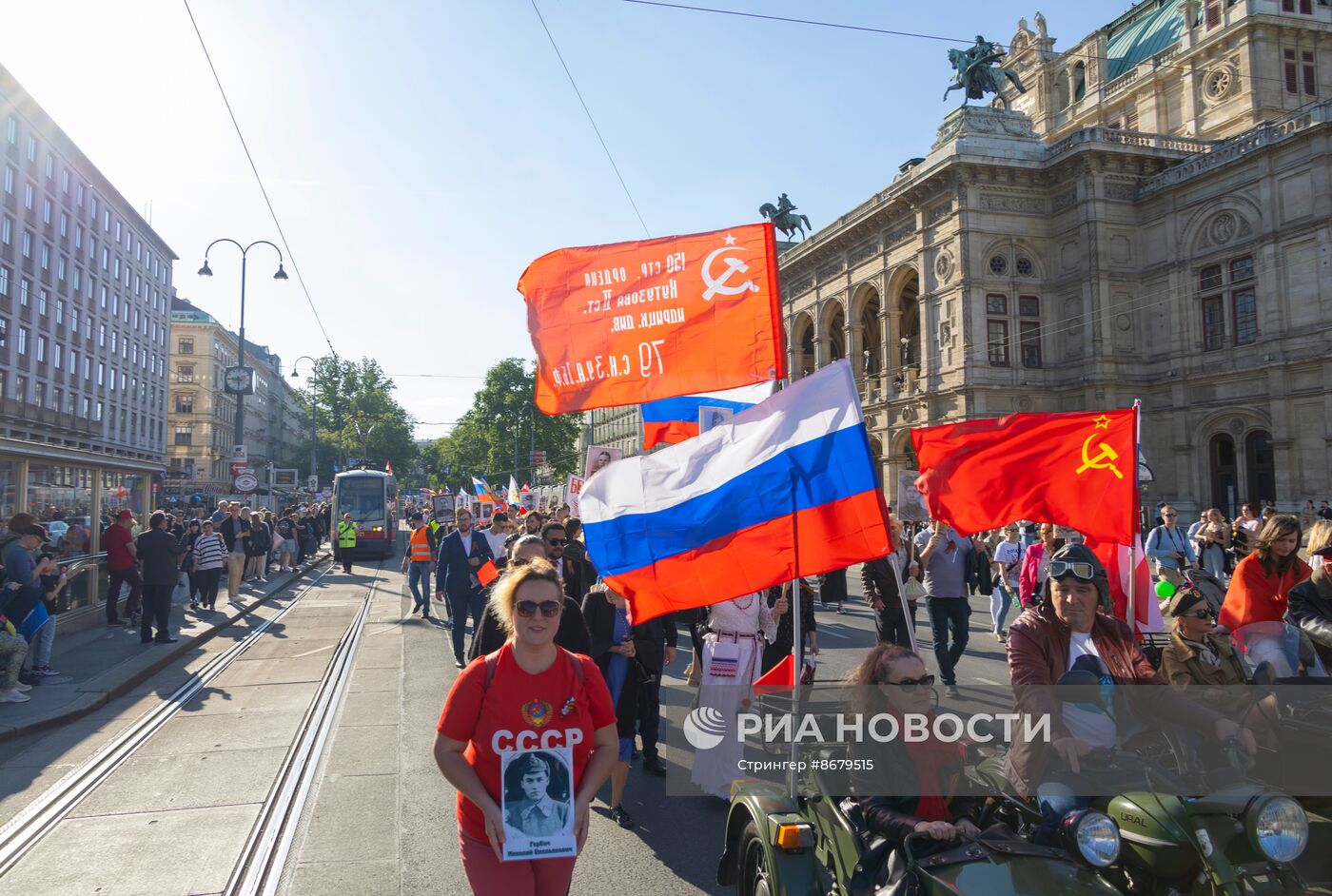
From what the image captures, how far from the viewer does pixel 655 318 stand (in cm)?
727

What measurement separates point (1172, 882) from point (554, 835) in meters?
1.99

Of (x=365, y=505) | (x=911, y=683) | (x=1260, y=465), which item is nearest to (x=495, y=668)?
(x=911, y=683)

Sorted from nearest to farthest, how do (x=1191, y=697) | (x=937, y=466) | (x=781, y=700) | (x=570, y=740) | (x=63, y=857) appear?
(x=570, y=740) → (x=1191, y=697) → (x=781, y=700) → (x=63, y=857) → (x=937, y=466)

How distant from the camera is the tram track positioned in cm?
518

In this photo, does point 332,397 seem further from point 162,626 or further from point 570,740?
point 570,740

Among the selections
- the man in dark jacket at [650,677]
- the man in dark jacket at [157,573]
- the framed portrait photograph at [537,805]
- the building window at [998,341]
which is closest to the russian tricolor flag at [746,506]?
the framed portrait photograph at [537,805]

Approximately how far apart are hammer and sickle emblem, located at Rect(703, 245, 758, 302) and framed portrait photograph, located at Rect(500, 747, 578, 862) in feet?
14.7

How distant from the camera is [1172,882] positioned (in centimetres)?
295

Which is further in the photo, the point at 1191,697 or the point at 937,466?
the point at 937,466

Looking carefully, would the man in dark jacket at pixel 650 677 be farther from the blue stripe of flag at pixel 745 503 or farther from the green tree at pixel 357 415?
the green tree at pixel 357 415

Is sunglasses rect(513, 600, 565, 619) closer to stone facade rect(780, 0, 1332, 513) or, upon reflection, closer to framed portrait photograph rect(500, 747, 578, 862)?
framed portrait photograph rect(500, 747, 578, 862)

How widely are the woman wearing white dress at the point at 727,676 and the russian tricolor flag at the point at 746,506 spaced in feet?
5.34

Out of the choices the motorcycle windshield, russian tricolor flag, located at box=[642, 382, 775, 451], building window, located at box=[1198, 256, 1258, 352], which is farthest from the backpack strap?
building window, located at box=[1198, 256, 1258, 352]

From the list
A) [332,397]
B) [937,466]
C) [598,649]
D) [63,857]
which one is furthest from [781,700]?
[332,397]
